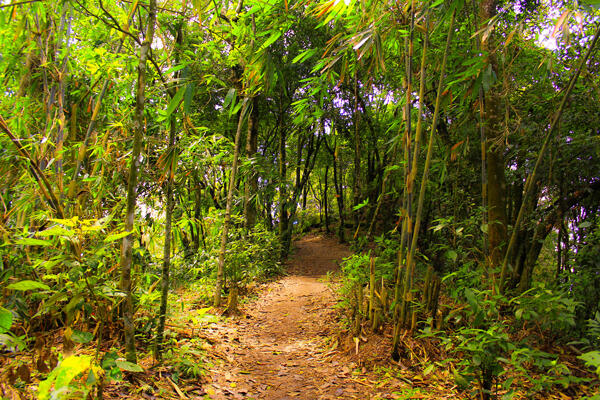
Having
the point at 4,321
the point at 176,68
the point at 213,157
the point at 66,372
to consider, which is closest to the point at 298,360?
the point at 213,157

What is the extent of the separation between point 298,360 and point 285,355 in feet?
0.65

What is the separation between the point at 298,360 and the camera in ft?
10.3

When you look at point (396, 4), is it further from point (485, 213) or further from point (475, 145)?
point (475, 145)

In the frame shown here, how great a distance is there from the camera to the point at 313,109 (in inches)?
122

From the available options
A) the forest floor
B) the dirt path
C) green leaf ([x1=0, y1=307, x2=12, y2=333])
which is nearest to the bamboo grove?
green leaf ([x1=0, y1=307, x2=12, y2=333])

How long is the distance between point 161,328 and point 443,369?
7.39 feet

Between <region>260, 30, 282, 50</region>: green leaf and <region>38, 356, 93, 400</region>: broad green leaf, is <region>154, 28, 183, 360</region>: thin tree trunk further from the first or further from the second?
<region>38, 356, 93, 400</region>: broad green leaf

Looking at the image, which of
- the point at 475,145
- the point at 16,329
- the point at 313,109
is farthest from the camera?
the point at 475,145

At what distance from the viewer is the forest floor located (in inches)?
95.4

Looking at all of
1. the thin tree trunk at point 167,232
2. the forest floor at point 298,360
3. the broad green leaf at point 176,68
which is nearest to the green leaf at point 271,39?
the broad green leaf at point 176,68

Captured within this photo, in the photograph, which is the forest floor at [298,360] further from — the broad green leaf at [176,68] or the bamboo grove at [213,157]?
the broad green leaf at [176,68]

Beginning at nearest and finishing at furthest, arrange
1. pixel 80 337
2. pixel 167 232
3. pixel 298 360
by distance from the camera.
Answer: pixel 80 337
pixel 167 232
pixel 298 360

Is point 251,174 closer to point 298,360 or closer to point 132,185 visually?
point 298,360

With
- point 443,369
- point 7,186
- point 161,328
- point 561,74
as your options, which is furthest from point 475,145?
point 7,186
